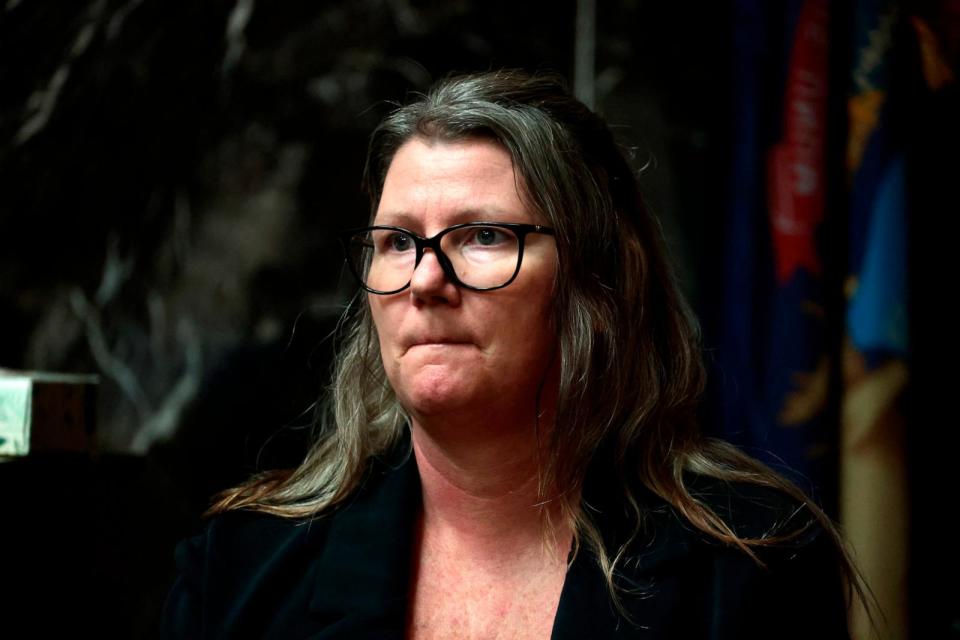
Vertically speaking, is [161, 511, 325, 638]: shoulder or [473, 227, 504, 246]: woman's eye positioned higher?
[473, 227, 504, 246]: woman's eye

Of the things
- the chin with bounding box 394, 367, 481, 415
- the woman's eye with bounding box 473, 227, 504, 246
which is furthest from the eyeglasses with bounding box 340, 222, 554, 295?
the chin with bounding box 394, 367, 481, 415

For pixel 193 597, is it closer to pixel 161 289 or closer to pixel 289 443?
pixel 289 443

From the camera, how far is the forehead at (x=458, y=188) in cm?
115

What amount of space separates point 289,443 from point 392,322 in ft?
2.26

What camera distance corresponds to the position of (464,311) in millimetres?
1132

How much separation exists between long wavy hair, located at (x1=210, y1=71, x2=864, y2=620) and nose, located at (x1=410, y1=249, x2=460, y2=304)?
0.14 meters

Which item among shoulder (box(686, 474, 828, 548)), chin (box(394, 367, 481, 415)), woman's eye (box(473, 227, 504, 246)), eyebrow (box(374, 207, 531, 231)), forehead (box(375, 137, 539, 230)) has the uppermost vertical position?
forehead (box(375, 137, 539, 230))

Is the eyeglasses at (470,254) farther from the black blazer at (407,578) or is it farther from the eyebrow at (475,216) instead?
the black blazer at (407,578)

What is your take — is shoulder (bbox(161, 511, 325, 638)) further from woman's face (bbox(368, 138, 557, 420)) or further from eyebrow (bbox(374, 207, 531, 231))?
eyebrow (bbox(374, 207, 531, 231))

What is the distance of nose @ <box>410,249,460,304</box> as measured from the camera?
44.4 inches

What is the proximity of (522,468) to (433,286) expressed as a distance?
0.27 m

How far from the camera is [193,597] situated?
4.12 ft

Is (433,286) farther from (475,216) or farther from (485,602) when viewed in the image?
(485,602)

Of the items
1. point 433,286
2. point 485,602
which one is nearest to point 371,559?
point 485,602
